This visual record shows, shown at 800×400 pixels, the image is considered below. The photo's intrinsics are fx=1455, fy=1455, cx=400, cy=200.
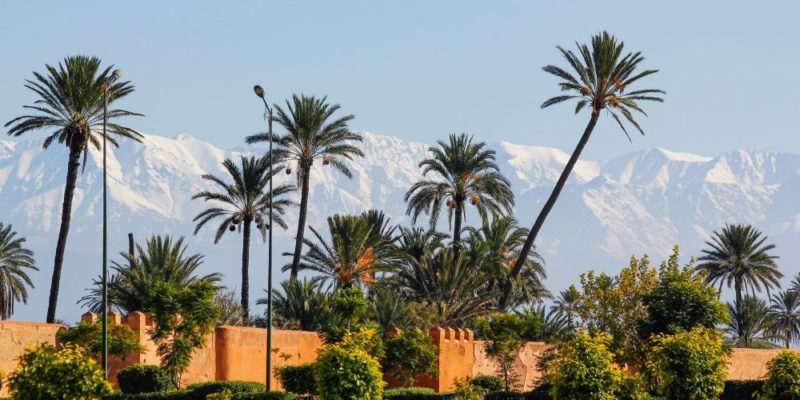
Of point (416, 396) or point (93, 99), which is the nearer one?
point (416, 396)

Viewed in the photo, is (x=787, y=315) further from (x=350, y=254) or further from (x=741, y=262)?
(x=350, y=254)

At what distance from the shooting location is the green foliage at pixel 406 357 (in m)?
51.5

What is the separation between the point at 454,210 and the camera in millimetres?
77188

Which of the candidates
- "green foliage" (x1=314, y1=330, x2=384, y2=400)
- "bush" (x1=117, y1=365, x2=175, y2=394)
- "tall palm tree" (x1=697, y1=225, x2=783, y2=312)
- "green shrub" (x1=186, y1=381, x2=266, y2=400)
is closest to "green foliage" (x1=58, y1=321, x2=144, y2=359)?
"bush" (x1=117, y1=365, x2=175, y2=394)

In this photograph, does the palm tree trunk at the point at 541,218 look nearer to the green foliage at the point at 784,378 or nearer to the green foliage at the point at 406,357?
the green foliage at the point at 406,357

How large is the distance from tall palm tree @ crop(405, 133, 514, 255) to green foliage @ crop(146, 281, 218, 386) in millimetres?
29196

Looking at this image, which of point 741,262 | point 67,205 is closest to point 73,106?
point 67,205

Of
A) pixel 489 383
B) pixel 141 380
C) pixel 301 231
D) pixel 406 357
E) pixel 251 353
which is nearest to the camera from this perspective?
pixel 141 380

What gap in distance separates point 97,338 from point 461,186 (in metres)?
34.1

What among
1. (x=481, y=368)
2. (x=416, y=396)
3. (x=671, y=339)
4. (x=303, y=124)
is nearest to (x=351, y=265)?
(x=303, y=124)

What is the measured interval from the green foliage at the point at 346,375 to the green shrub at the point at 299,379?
460cm

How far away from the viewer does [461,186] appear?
75500 millimetres

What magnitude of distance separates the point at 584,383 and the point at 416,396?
22.9 ft

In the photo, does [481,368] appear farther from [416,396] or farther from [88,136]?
Answer: [88,136]
